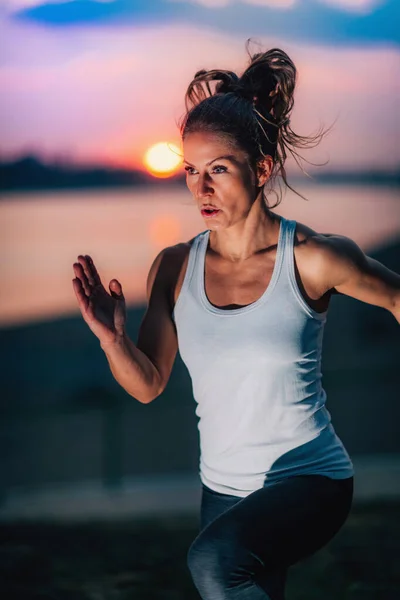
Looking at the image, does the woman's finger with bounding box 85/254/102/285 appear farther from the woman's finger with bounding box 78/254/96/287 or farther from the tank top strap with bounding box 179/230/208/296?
the tank top strap with bounding box 179/230/208/296

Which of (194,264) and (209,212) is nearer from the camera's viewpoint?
(209,212)

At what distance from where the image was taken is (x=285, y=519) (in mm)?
2125

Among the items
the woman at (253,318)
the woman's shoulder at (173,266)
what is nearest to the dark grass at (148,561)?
the woman at (253,318)

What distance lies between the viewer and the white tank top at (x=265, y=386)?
2258mm

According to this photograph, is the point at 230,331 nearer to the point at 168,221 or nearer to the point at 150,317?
the point at 150,317

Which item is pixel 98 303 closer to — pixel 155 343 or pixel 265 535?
pixel 155 343

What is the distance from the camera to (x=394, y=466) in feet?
16.7

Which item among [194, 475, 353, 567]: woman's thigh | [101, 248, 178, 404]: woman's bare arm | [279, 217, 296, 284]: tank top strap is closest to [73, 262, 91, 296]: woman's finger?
[101, 248, 178, 404]: woman's bare arm

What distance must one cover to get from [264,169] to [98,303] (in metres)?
0.51

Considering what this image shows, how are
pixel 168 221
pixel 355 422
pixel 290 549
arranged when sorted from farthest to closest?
1. pixel 168 221
2. pixel 355 422
3. pixel 290 549

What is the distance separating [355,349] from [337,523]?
1178 cm

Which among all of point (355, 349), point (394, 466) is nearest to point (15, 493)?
point (394, 466)

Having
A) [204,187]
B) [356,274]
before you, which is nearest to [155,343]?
[204,187]

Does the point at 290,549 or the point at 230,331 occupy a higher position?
the point at 230,331
